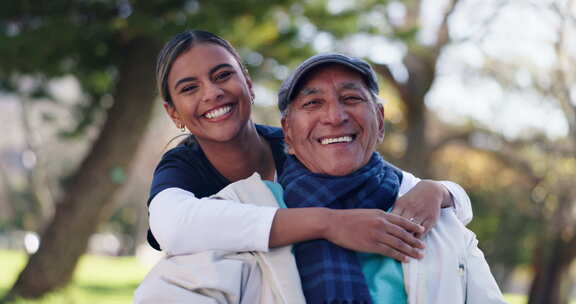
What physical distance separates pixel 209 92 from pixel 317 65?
1.95ft

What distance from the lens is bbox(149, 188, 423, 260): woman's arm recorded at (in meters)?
2.22

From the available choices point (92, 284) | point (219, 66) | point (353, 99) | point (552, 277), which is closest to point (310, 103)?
point (353, 99)

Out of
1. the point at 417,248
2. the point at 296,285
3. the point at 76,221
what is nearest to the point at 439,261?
the point at 417,248

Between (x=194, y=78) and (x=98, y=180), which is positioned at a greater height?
(x=194, y=78)

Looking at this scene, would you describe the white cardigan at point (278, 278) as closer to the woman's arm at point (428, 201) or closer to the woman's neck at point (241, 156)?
the woman's arm at point (428, 201)

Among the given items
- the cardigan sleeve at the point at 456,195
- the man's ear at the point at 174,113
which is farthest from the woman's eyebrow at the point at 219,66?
the cardigan sleeve at the point at 456,195

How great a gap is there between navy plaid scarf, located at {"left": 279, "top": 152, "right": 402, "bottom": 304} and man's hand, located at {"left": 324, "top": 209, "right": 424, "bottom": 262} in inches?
2.7

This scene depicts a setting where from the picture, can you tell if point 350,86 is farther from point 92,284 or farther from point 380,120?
point 92,284

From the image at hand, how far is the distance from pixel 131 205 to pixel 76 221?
75.1ft

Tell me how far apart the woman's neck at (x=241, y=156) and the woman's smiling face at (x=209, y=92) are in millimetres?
68

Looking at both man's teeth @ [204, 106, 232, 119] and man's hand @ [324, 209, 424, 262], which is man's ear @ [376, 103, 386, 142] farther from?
man's teeth @ [204, 106, 232, 119]

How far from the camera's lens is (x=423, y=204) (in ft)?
7.82

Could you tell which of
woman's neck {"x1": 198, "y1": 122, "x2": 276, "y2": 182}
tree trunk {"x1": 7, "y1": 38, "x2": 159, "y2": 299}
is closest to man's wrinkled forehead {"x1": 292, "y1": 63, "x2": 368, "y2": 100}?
woman's neck {"x1": 198, "y1": 122, "x2": 276, "y2": 182}

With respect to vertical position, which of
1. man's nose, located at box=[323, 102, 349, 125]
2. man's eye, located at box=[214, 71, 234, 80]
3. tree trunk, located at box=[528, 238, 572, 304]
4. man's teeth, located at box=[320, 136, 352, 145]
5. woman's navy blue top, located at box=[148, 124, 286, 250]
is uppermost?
man's eye, located at box=[214, 71, 234, 80]
